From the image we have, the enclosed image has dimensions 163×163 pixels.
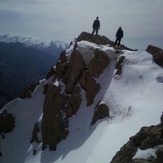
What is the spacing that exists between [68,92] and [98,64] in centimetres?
629

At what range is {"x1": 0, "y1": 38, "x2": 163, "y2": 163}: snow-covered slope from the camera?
20.7 meters

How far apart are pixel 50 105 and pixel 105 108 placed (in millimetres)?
12858

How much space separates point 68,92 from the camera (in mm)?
38469

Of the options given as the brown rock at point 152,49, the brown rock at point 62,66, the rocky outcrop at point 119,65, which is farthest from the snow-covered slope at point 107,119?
the brown rock at point 62,66

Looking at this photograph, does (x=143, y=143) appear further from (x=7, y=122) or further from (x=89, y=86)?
(x=7, y=122)

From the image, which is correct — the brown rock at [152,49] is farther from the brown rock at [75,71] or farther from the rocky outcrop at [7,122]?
the rocky outcrop at [7,122]

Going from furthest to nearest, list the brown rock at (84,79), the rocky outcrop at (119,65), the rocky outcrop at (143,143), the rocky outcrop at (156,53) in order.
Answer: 1. the brown rock at (84,79)
2. the rocky outcrop at (119,65)
3. the rocky outcrop at (156,53)
4. the rocky outcrop at (143,143)

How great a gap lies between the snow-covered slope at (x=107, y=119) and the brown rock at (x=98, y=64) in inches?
25.8

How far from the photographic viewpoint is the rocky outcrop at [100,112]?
2905cm

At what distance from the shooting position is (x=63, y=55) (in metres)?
44.6

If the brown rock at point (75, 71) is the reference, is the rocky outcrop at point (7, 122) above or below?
below

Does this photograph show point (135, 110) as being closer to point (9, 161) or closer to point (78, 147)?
point (78, 147)

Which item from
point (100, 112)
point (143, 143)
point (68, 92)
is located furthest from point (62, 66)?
Result: point (143, 143)

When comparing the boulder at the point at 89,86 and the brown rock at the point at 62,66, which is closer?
the boulder at the point at 89,86
